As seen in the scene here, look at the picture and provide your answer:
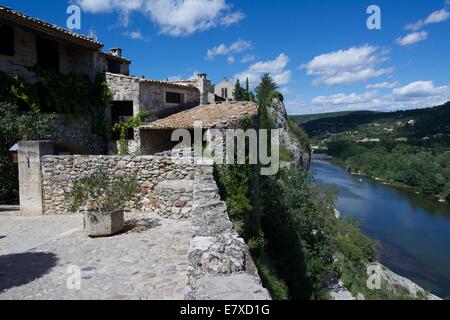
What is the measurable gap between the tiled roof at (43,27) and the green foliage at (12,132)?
3.26 metres

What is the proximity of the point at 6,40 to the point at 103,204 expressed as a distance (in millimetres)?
10877

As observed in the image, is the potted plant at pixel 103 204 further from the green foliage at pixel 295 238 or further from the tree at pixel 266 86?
the tree at pixel 266 86

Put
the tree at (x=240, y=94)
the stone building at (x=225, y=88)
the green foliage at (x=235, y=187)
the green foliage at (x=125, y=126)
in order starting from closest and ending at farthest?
the green foliage at (x=235, y=187) < the green foliage at (x=125, y=126) < the tree at (x=240, y=94) < the stone building at (x=225, y=88)

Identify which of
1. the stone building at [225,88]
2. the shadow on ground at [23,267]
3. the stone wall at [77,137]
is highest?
the stone building at [225,88]

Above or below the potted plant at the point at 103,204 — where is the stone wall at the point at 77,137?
above

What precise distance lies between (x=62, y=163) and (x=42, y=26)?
27.6ft

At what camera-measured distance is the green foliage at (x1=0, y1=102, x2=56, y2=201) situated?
11805 mm

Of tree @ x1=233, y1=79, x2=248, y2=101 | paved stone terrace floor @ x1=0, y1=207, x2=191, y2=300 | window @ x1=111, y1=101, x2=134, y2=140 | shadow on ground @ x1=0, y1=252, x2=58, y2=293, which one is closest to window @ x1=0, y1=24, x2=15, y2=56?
window @ x1=111, y1=101, x2=134, y2=140

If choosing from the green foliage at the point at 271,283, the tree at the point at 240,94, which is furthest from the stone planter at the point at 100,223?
the tree at the point at 240,94

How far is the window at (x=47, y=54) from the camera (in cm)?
1556

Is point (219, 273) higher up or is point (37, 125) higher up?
point (37, 125)
